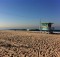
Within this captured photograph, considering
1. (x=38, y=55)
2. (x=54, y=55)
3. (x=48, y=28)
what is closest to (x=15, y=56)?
(x=38, y=55)

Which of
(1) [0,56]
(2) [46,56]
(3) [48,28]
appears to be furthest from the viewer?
(3) [48,28]

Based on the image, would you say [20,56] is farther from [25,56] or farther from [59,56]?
[59,56]

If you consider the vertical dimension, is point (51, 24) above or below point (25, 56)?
above

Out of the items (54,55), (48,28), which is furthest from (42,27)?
(54,55)

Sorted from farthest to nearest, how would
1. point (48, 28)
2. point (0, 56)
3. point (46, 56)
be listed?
point (48, 28), point (46, 56), point (0, 56)

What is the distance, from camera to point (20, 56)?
6.29 metres

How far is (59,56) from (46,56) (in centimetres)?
77

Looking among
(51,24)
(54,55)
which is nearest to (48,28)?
(51,24)

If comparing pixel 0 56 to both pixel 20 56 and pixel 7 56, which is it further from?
pixel 20 56

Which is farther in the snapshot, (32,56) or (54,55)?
(54,55)

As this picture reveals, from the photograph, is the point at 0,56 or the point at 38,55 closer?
the point at 0,56

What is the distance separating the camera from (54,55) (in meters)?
6.96

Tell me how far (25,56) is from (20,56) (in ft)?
0.92

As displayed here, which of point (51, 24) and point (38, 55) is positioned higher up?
point (51, 24)
